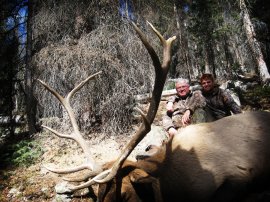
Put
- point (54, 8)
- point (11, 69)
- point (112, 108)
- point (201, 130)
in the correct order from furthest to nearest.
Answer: point (11, 69), point (54, 8), point (112, 108), point (201, 130)

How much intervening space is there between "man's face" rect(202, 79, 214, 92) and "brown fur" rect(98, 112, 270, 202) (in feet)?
5.24

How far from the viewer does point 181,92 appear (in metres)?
5.38

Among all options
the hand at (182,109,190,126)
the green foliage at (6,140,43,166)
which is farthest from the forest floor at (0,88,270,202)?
the hand at (182,109,190,126)

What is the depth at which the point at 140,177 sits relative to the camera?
3.19 m

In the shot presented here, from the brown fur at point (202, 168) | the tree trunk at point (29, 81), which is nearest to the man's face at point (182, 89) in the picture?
the brown fur at point (202, 168)

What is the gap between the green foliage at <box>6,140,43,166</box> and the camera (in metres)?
7.45

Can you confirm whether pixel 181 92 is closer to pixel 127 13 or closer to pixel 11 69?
pixel 127 13

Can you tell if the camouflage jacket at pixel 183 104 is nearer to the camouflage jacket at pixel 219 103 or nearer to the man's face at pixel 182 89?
the man's face at pixel 182 89

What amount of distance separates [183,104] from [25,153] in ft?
15.3

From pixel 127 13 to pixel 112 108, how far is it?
2890 millimetres

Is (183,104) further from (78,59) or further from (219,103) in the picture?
(78,59)

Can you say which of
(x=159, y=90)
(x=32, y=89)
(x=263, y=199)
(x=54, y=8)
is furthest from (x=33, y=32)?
(x=263, y=199)

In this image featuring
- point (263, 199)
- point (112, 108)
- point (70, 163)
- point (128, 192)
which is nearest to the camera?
point (128, 192)

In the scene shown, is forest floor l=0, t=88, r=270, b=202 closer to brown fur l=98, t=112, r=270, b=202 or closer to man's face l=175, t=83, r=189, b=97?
man's face l=175, t=83, r=189, b=97
